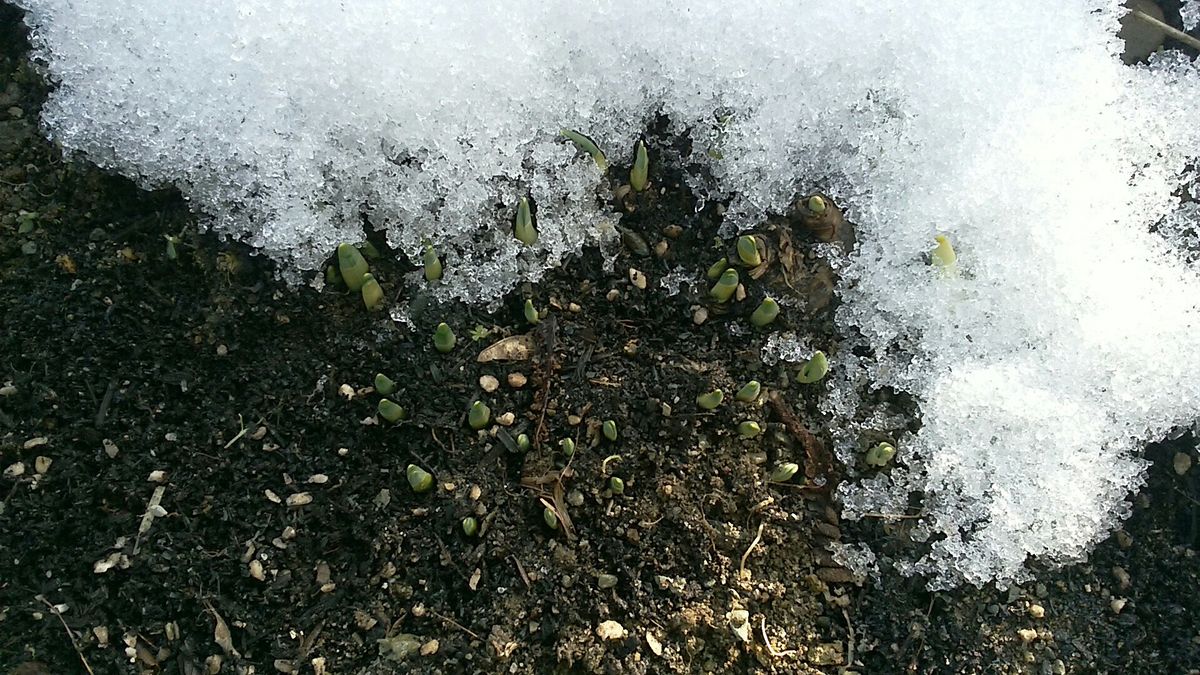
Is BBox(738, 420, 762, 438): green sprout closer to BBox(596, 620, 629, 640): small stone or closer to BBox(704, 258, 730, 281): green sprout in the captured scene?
BBox(704, 258, 730, 281): green sprout

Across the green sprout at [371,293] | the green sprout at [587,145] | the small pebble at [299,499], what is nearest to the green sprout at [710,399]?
the green sprout at [587,145]

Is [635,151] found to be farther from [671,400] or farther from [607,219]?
[671,400]

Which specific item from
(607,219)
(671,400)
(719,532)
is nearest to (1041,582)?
(719,532)

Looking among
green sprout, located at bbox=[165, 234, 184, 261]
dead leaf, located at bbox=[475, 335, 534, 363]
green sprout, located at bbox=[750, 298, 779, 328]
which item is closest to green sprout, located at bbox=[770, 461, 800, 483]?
green sprout, located at bbox=[750, 298, 779, 328]

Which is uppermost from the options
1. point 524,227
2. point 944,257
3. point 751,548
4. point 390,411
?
point 944,257

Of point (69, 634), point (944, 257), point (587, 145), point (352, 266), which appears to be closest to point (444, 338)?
point (352, 266)

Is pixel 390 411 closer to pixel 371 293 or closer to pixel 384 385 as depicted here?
pixel 384 385
